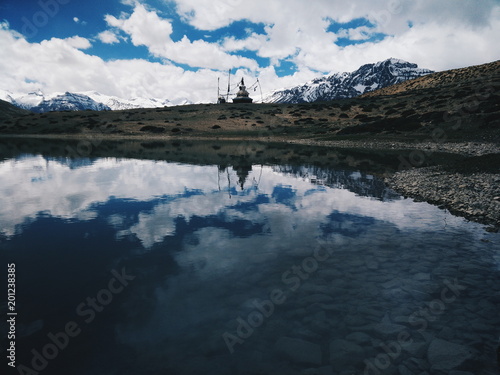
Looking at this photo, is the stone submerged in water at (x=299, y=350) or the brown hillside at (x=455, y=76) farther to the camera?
the brown hillside at (x=455, y=76)

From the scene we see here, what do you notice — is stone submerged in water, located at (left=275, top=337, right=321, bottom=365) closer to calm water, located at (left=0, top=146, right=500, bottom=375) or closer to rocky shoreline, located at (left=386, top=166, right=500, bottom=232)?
calm water, located at (left=0, top=146, right=500, bottom=375)

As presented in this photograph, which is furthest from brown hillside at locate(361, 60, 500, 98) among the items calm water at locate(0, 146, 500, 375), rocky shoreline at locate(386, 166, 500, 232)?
calm water at locate(0, 146, 500, 375)

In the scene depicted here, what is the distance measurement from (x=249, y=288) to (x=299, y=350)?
2.62 meters

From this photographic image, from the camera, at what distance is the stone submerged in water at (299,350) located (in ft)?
20.0

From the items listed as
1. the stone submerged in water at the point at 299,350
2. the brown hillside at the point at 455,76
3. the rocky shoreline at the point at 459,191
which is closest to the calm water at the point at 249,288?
the stone submerged in water at the point at 299,350

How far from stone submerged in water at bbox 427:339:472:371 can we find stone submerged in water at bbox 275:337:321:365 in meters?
2.31

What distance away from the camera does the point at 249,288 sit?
870 centimetres

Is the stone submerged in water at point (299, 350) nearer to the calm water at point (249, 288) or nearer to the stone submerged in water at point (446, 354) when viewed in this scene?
the calm water at point (249, 288)

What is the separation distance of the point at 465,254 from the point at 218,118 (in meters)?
92.6

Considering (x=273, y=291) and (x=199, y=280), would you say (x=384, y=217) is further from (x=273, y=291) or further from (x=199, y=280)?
(x=199, y=280)

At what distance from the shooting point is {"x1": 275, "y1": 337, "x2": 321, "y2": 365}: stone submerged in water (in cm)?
609

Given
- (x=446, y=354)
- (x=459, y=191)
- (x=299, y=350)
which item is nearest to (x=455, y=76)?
(x=459, y=191)

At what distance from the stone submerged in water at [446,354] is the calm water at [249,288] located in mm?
28

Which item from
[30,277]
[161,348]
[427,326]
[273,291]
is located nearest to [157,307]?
[161,348]
